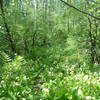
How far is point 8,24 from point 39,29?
8.76 feet

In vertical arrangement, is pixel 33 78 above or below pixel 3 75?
below

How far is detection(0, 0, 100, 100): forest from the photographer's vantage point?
13.3 feet

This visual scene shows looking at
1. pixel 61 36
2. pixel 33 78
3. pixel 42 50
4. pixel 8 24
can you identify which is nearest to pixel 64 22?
pixel 61 36

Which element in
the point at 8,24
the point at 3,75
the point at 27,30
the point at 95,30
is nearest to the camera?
the point at 3,75

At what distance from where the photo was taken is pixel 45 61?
8.55 m

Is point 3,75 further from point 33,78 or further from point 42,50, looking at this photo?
point 42,50

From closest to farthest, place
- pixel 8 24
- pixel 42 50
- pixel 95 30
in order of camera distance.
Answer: pixel 95 30 → pixel 8 24 → pixel 42 50

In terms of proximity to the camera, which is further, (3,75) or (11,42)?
(11,42)

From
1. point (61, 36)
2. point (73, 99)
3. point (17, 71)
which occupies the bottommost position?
point (61, 36)

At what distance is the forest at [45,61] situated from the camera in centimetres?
407

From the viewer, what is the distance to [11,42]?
8648 millimetres

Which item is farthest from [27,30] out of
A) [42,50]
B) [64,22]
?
[64,22]

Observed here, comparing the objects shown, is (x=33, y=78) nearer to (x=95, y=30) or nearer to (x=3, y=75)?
(x=3, y=75)

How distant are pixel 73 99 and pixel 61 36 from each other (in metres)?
12.9
